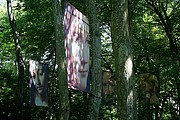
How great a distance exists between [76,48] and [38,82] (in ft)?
9.47

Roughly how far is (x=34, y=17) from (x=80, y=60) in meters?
7.10

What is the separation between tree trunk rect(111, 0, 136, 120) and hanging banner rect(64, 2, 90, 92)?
1312 millimetres

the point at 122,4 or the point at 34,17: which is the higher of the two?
the point at 34,17

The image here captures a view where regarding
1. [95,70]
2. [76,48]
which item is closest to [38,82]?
[95,70]

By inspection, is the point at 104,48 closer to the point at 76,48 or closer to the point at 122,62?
the point at 76,48

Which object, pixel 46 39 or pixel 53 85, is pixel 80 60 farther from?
pixel 53 85

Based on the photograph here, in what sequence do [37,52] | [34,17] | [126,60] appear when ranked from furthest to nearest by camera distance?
[37,52], [34,17], [126,60]

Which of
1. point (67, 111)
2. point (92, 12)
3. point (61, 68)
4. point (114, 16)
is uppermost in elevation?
point (92, 12)

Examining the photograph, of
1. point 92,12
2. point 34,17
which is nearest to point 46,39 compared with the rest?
point 34,17

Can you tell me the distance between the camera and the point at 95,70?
10.1 metres

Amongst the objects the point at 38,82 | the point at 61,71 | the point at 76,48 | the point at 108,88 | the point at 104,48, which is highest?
the point at 104,48

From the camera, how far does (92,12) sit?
10.3 metres

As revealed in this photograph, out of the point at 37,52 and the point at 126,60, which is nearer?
the point at 126,60

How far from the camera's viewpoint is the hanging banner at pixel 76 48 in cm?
720
